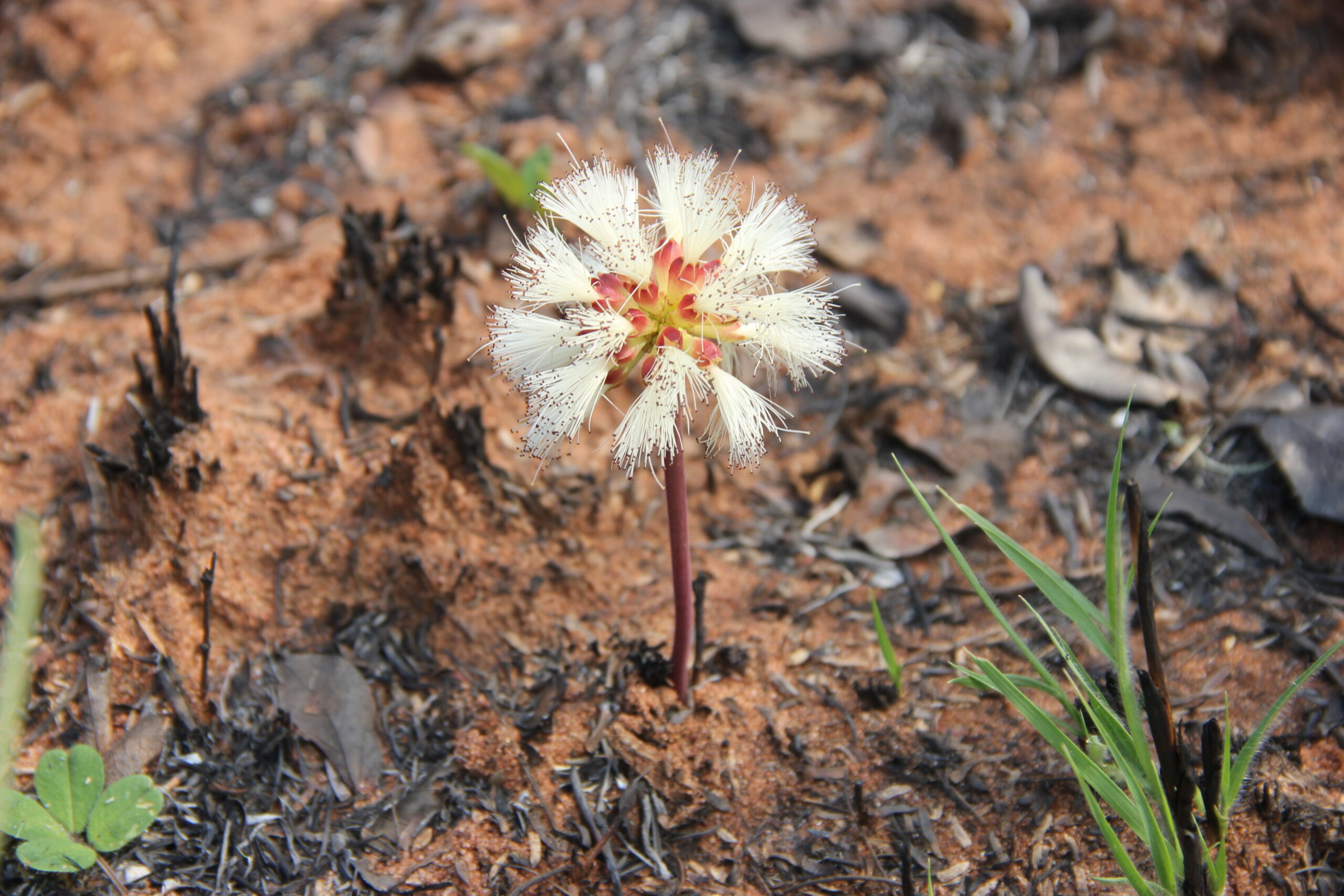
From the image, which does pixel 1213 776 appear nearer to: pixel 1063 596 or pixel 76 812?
pixel 1063 596

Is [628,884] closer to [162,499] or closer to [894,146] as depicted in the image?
[162,499]

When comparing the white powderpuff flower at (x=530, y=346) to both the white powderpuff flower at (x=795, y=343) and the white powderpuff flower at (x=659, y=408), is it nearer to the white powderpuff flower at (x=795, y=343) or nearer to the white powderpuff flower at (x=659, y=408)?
the white powderpuff flower at (x=659, y=408)

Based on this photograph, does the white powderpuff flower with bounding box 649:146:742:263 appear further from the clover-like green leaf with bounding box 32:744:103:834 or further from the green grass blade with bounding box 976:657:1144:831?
the clover-like green leaf with bounding box 32:744:103:834

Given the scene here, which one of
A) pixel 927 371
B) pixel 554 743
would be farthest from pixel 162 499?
pixel 927 371

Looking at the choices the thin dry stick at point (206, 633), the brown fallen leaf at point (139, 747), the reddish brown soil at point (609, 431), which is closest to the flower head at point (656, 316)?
the reddish brown soil at point (609, 431)

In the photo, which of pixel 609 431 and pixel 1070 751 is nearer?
pixel 1070 751

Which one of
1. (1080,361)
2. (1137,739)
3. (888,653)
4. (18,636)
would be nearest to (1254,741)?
(1137,739)

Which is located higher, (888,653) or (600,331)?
(600,331)
